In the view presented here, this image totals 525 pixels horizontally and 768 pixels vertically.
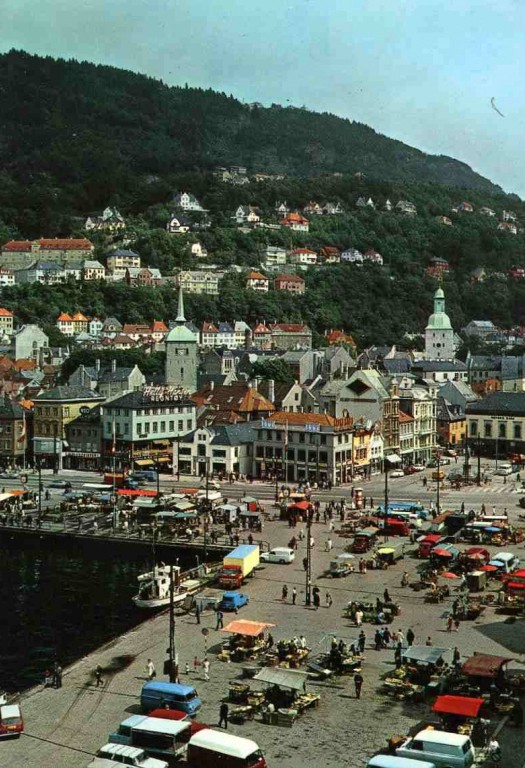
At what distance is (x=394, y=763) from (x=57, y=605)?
27487 millimetres

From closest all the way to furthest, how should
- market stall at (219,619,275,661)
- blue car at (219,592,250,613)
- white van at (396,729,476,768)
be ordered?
white van at (396,729,476,768)
market stall at (219,619,275,661)
blue car at (219,592,250,613)

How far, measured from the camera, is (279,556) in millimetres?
54750

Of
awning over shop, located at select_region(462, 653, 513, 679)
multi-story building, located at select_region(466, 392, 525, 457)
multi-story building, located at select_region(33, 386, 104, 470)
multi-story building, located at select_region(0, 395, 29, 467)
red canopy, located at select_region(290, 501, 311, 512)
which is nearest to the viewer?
awning over shop, located at select_region(462, 653, 513, 679)

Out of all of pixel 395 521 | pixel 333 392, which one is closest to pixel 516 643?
pixel 395 521

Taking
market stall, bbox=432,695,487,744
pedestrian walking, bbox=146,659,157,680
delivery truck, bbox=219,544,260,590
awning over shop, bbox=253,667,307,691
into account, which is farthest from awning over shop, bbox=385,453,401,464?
market stall, bbox=432,695,487,744

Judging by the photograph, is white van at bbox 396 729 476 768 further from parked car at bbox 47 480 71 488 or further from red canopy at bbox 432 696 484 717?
parked car at bbox 47 480 71 488

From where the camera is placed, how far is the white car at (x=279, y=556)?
54.6 meters

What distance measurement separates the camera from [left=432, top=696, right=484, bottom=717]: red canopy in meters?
30.0

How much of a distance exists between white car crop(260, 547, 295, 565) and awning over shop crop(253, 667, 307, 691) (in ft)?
68.3

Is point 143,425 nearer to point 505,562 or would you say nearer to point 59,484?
point 59,484


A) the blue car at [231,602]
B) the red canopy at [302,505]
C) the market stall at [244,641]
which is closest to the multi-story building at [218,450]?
the red canopy at [302,505]

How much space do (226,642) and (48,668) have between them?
6873 millimetres

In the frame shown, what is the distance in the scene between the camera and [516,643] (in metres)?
39.1

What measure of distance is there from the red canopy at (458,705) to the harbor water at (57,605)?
15454mm
